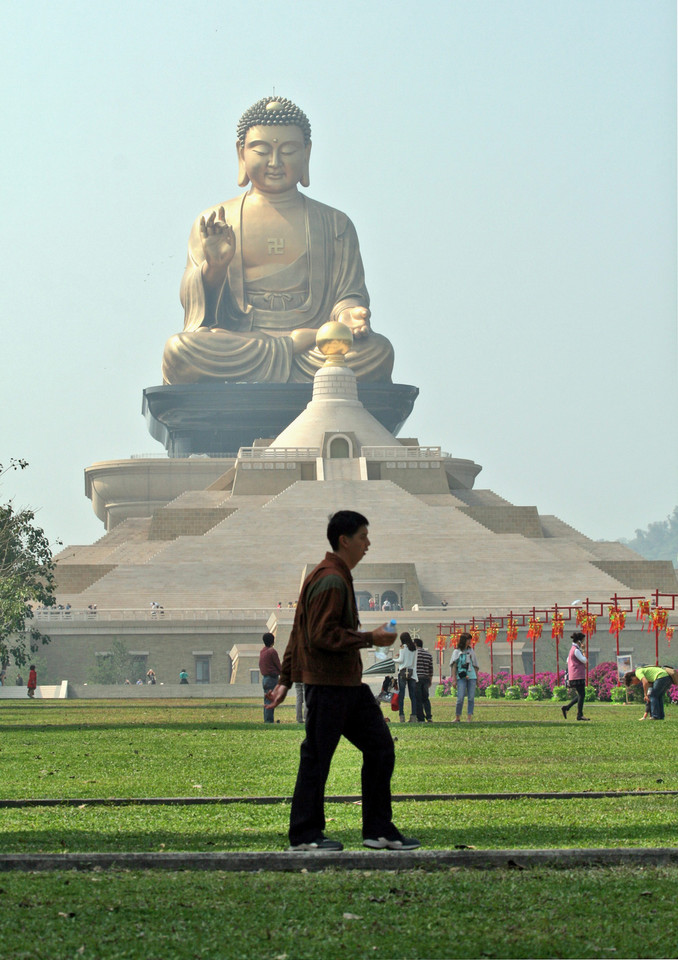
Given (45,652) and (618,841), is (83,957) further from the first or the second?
(45,652)

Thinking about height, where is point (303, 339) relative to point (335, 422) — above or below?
above

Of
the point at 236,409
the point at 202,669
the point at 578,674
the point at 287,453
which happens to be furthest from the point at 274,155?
the point at 578,674

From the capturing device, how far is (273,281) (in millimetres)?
62594

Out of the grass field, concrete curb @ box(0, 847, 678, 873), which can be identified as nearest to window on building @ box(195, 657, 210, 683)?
the grass field

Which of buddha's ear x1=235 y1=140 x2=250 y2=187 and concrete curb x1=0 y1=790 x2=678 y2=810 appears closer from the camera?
concrete curb x1=0 y1=790 x2=678 y2=810

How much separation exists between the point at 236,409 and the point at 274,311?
4.18 meters

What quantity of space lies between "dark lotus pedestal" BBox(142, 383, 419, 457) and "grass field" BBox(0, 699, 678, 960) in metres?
47.5

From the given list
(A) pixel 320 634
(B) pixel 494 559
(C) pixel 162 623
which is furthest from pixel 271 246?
(A) pixel 320 634

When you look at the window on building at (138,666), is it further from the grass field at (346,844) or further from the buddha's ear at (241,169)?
the buddha's ear at (241,169)

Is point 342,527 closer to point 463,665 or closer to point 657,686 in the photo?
point 463,665

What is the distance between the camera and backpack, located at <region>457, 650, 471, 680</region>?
17.3m

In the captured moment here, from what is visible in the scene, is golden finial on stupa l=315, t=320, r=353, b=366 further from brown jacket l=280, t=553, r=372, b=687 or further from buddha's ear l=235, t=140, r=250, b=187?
brown jacket l=280, t=553, r=372, b=687

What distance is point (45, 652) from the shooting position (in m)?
37.2

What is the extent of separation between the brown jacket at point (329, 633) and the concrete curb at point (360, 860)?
83 centimetres
